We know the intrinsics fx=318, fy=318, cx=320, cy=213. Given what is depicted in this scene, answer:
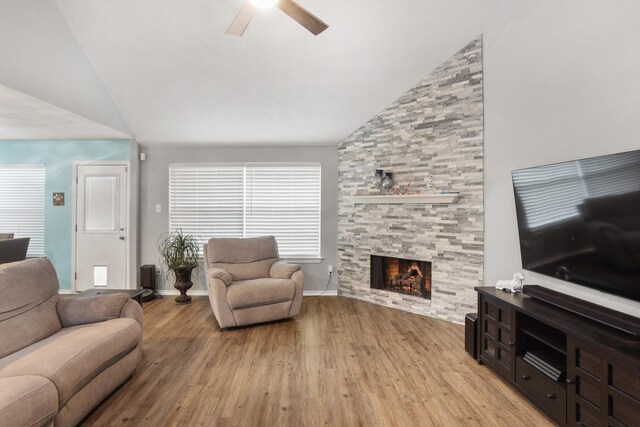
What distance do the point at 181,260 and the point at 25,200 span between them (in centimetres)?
275

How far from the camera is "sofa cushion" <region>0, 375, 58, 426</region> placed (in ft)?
4.63

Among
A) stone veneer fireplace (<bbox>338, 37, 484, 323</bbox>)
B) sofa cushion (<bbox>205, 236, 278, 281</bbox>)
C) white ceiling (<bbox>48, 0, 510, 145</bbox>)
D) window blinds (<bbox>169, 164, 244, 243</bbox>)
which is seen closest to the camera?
white ceiling (<bbox>48, 0, 510, 145</bbox>)

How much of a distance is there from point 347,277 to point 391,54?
3.08 meters

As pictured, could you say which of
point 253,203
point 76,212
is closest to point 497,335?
point 253,203

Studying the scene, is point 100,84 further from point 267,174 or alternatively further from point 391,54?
point 391,54

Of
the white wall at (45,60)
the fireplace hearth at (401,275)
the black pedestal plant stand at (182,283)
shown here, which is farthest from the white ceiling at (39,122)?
the fireplace hearth at (401,275)

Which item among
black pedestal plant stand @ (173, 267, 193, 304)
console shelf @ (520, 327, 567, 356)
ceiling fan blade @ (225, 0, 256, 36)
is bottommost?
black pedestal plant stand @ (173, 267, 193, 304)

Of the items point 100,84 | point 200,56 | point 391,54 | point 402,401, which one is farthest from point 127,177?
point 402,401

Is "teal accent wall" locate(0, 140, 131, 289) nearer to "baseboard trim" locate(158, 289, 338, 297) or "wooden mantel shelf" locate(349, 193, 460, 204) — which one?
"baseboard trim" locate(158, 289, 338, 297)

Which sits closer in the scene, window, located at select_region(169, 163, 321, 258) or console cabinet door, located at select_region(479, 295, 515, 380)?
console cabinet door, located at select_region(479, 295, 515, 380)

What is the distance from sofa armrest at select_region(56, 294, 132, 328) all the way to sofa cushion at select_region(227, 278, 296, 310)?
3.75 feet

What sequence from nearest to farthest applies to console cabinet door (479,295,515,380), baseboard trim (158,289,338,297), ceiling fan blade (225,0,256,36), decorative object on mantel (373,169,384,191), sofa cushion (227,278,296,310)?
ceiling fan blade (225,0,256,36) → console cabinet door (479,295,515,380) → sofa cushion (227,278,296,310) → decorative object on mantel (373,169,384,191) → baseboard trim (158,289,338,297)

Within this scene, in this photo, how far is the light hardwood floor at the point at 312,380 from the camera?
2.03 m

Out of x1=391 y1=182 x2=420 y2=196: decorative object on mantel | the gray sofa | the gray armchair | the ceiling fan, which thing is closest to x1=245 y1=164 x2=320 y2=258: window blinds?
the gray armchair
